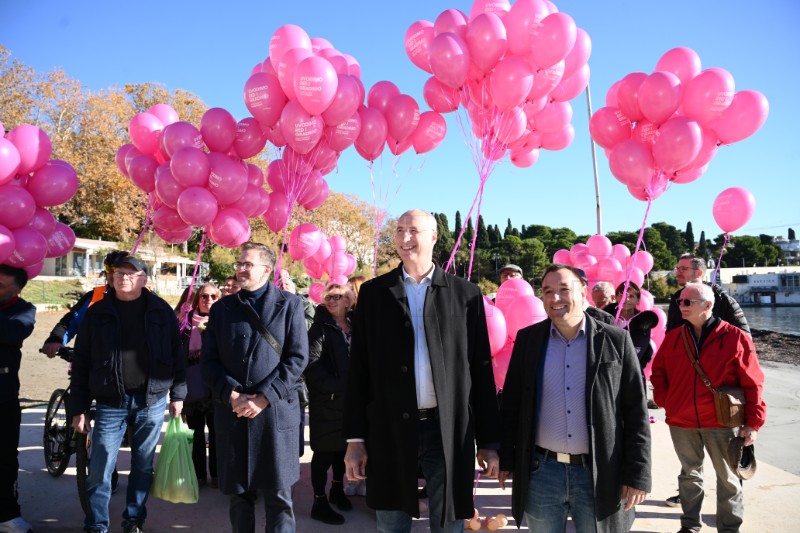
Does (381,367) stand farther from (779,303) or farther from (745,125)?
(779,303)

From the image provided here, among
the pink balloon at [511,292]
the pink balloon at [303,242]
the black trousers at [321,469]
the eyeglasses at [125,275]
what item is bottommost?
the black trousers at [321,469]

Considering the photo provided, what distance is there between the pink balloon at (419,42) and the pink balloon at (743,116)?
9.38 ft

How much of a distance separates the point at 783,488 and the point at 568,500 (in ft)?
10.2

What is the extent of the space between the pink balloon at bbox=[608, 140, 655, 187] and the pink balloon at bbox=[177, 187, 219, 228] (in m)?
4.05

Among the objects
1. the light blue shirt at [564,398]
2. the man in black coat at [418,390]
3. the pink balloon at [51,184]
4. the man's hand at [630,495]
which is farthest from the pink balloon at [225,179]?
the man's hand at [630,495]

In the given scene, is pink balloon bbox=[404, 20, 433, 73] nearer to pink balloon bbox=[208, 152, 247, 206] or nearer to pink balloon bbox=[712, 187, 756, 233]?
pink balloon bbox=[208, 152, 247, 206]

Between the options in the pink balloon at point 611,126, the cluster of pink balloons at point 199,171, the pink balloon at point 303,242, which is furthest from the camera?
the pink balloon at point 303,242

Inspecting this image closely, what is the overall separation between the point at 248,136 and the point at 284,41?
1084mm

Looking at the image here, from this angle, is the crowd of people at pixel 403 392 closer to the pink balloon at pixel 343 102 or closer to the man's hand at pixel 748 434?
the man's hand at pixel 748 434

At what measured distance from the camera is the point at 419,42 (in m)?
5.36

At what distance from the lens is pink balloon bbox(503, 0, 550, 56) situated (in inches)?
184

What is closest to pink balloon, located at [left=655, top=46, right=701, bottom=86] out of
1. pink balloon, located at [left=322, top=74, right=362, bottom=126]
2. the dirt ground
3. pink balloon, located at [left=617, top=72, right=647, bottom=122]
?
pink balloon, located at [left=617, top=72, right=647, bottom=122]

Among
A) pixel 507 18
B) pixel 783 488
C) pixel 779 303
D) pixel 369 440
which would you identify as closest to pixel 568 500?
pixel 369 440

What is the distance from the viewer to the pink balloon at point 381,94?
558cm
